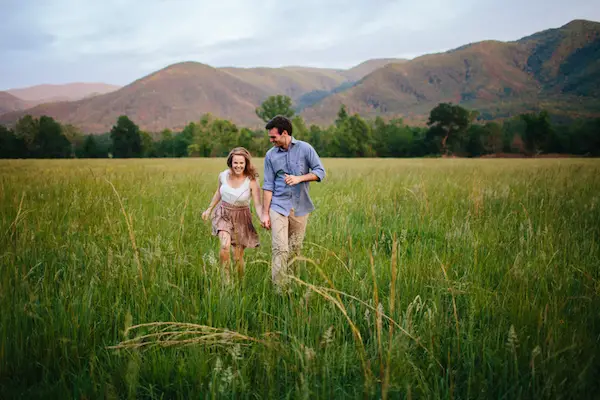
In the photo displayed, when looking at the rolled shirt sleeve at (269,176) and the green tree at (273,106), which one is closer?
the rolled shirt sleeve at (269,176)

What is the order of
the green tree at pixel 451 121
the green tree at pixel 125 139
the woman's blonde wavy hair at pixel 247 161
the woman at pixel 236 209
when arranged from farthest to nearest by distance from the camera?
the green tree at pixel 125 139 → the green tree at pixel 451 121 → the woman's blonde wavy hair at pixel 247 161 → the woman at pixel 236 209

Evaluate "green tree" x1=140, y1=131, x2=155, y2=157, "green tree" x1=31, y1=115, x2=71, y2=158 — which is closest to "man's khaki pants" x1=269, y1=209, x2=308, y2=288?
"green tree" x1=31, y1=115, x2=71, y2=158

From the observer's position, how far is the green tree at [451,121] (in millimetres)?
86562

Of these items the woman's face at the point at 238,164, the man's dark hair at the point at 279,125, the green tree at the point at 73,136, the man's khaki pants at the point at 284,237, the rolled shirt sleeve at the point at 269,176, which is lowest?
the man's khaki pants at the point at 284,237

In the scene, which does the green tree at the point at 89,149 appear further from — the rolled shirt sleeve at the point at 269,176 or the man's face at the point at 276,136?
the man's face at the point at 276,136

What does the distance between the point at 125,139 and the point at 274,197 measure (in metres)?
99.9

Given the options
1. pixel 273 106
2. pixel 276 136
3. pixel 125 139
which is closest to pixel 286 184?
pixel 276 136

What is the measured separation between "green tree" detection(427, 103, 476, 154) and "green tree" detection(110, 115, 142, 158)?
81.6 m

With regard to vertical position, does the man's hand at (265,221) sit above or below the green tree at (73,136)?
below

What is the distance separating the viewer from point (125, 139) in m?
89.7

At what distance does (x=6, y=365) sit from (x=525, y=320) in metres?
3.30

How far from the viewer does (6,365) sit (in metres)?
1.85

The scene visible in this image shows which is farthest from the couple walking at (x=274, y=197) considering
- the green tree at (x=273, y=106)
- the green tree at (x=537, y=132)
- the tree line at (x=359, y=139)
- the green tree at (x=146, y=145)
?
the green tree at (x=273, y=106)

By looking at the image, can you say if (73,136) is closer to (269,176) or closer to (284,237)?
(269,176)
